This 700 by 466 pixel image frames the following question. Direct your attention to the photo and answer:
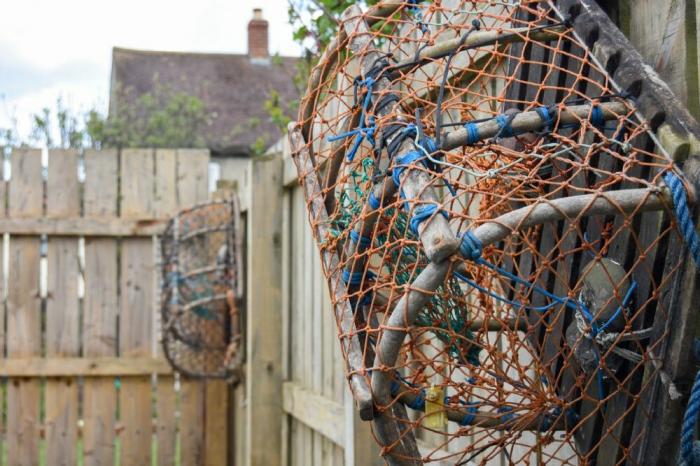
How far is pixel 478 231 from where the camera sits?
1.31 meters

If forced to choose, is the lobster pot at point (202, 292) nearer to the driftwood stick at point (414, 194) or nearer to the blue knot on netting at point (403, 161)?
the driftwood stick at point (414, 194)

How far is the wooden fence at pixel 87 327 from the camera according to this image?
20.7 ft

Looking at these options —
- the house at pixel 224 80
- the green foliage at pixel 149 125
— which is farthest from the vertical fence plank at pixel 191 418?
the house at pixel 224 80

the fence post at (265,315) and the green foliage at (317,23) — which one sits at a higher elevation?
the green foliage at (317,23)

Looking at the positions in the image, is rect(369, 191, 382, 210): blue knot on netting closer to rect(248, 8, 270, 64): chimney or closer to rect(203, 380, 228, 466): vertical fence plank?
rect(203, 380, 228, 466): vertical fence plank

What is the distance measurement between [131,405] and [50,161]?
68.5 inches

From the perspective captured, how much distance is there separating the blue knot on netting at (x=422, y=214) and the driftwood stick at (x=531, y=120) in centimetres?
16

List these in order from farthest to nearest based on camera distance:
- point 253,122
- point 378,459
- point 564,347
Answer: point 253,122, point 378,459, point 564,347

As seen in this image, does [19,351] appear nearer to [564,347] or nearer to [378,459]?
[378,459]

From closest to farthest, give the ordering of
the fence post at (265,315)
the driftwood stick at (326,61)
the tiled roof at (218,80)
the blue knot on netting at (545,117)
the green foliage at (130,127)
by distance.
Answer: the blue knot on netting at (545,117) < the driftwood stick at (326,61) < the fence post at (265,315) < the green foliage at (130,127) < the tiled roof at (218,80)

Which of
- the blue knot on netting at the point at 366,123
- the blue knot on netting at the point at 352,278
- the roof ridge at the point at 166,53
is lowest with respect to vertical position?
the blue knot on netting at the point at 352,278

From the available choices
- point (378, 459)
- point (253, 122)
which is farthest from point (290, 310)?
point (253, 122)

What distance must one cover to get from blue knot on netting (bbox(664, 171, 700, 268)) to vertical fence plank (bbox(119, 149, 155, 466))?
213 inches

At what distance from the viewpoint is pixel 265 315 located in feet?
14.9
